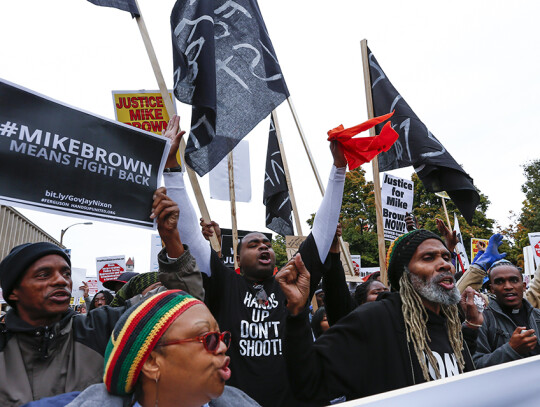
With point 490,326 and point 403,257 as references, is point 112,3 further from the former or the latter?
point 490,326

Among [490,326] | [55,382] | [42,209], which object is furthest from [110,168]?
[490,326]

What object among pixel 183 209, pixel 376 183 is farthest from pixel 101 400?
pixel 376 183

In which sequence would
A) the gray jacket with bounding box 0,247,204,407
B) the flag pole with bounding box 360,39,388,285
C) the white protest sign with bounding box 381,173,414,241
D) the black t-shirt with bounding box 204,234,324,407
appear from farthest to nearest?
1. the white protest sign with bounding box 381,173,414,241
2. the flag pole with bounding box 360,39,388,285
3. the black t-shirt with bounding box 204,234,324,407
4. the gray jacket with bounding box 0,247,204,407

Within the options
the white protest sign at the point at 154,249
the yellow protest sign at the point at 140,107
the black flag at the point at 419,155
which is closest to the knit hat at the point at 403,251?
the black flag at the point at 419,155

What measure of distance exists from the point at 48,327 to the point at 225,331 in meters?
0.75

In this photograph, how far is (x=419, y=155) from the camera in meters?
4.87

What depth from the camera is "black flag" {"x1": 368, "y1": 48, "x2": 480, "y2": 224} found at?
186 inches

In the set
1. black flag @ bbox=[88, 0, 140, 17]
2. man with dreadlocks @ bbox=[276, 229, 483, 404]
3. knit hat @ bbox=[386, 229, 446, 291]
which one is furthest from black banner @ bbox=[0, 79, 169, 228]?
black flag @ bbox=[88, 0, 140, 17]

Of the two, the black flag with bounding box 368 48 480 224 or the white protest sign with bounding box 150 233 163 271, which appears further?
the white protest sign with bounding box 150 233 163 271

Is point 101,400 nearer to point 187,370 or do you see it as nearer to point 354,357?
point 187,370

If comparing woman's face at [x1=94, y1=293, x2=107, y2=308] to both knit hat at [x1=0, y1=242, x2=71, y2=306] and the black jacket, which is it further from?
the black jacket

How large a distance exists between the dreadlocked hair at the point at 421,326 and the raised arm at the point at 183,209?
111cm

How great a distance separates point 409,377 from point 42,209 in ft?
6.09

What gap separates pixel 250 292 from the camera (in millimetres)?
3133
